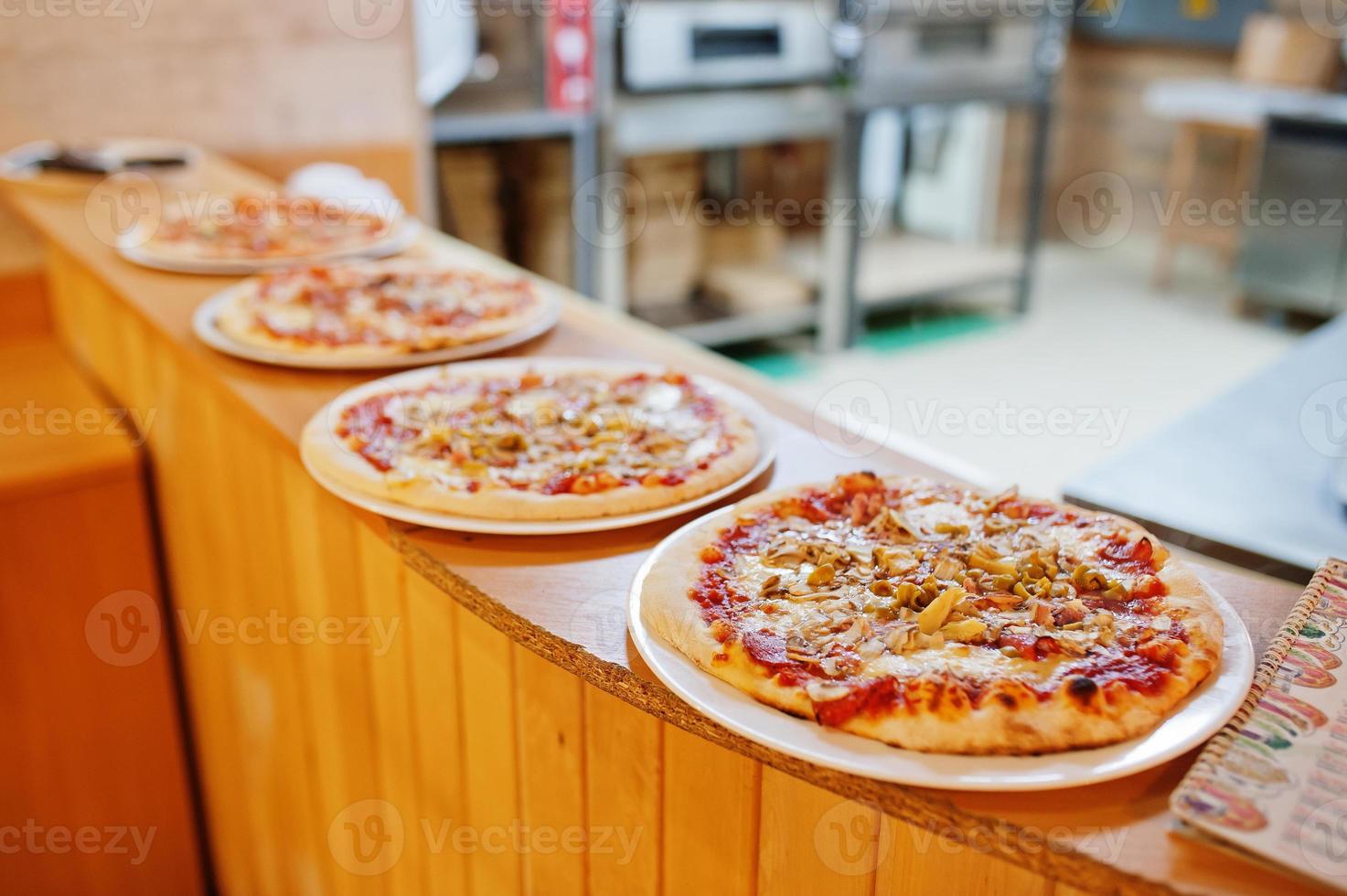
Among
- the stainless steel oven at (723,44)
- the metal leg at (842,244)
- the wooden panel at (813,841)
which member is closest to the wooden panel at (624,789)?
the wooden panel at (813,841)

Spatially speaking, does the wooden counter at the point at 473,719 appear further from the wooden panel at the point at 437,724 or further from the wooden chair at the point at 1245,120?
the wooden chair at the point at 1245,120

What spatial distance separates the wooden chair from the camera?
5.73m

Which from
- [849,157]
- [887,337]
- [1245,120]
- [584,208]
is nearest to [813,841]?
[584,208]

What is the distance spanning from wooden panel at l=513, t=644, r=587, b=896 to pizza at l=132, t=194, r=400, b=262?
50.8 inches

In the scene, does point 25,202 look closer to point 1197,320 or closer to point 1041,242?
point 1197,320

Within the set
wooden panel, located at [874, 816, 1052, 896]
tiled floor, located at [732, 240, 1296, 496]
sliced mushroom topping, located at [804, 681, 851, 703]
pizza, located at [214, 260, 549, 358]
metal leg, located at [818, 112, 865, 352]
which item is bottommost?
tiled floor, located at [732, 240, 1296, 496]

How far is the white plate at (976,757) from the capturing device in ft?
2.81

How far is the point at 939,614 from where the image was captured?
3.41ft

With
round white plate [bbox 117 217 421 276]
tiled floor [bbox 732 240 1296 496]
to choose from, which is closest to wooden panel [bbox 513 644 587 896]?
round white plate [bbox 117 217 421 276]

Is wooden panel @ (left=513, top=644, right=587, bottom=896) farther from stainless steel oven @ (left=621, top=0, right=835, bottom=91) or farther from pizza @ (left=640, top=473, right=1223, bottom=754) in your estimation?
stainless steel oven @ (left=621, top=0, right=835, bottom=91)

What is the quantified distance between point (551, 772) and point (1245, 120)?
5.51 meters

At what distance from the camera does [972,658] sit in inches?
38.9

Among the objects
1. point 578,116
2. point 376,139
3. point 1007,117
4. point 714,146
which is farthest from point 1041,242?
point 376,139

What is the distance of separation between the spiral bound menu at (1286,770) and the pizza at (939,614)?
0.17ft
